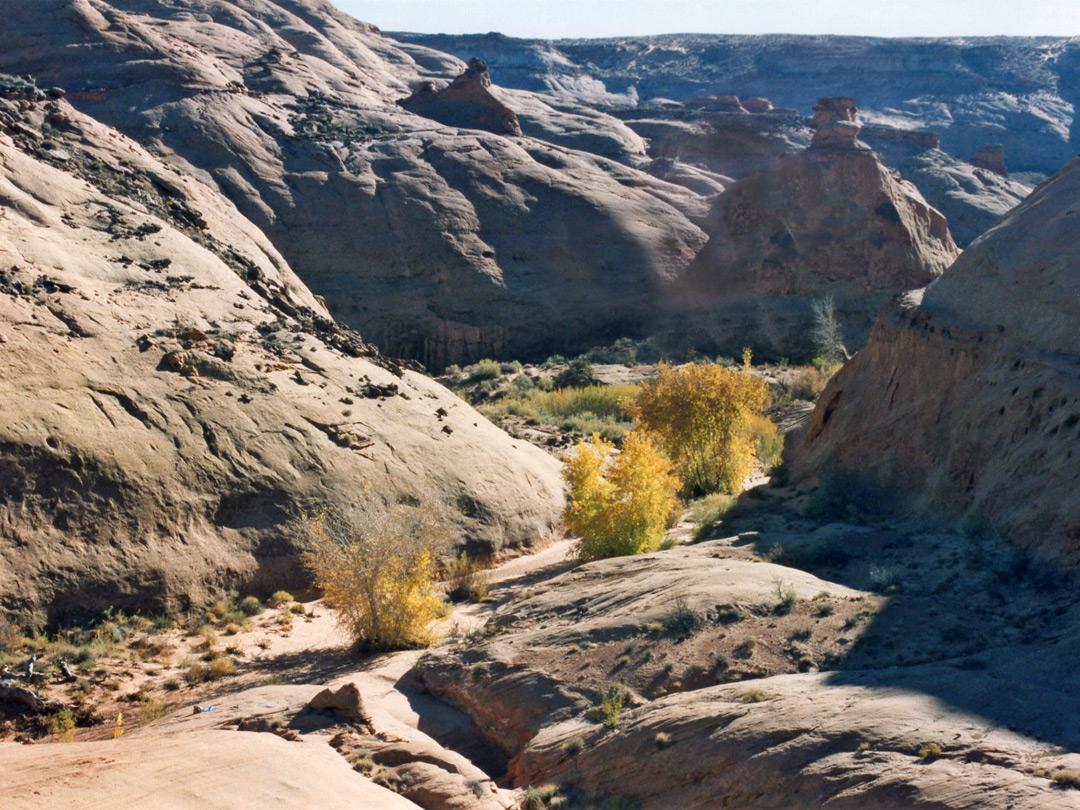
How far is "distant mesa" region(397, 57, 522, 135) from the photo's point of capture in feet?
188

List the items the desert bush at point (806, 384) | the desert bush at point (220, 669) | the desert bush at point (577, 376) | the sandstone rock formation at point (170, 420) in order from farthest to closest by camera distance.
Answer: the desert bush at point (577, 376) → the desert bush at point (806, 384) → the sandstone rock formation at point (170, 420) → the desert bush at point (220, 669)

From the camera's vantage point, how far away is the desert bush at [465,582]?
17094mm

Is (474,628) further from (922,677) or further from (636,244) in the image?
(636,244)

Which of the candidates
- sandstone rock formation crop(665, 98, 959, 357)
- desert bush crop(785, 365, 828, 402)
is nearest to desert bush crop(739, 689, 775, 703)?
desert bush crop(785, 365, 828, 402)

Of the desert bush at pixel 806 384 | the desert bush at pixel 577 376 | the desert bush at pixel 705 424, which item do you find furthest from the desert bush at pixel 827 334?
the desert bush at pixel 705 424

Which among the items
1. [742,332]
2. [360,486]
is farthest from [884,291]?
[360,486]

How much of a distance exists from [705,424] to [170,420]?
1188 centimetres

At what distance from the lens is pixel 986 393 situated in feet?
54.9

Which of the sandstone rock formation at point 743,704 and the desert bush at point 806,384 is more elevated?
the sandstone rock formation at point 743,704

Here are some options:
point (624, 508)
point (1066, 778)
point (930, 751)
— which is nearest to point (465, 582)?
point (624, 508)

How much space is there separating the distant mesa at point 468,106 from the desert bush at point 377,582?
4435 cm

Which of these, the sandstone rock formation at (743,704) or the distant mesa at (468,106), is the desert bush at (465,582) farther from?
the distant mesa at (468,106)

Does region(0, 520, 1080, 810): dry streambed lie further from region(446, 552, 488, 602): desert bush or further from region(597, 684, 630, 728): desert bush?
region(446, 552, 488, 602): desert bush

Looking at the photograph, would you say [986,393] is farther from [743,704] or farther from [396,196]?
[396,196]
